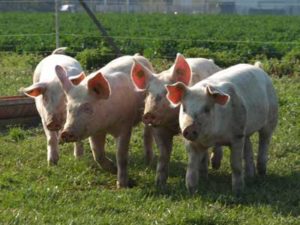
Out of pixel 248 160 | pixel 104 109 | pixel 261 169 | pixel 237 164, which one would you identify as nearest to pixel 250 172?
pixel 248 160

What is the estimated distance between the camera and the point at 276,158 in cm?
879

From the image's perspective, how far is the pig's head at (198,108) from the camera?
662 cm

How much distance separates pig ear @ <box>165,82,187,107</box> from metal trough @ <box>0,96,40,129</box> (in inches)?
158

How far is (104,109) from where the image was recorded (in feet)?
24.1

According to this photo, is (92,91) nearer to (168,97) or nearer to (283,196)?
(168,97)

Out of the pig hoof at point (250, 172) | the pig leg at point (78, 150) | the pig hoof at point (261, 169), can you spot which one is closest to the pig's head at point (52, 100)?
the pig leg at point (78, 150)

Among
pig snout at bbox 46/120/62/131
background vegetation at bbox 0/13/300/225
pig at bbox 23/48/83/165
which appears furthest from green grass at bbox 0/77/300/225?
pig snout at bbox 46/120/62/131

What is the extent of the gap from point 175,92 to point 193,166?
0.73 m

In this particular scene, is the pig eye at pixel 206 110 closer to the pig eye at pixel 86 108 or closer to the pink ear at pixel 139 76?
the pink ear at pixel 139 76

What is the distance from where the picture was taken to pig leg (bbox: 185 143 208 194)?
279 inches

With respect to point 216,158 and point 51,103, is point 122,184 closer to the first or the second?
point 51,103

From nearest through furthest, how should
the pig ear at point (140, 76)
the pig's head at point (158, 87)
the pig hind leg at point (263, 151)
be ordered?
the pig's head at point (158, 87)
the pig ear at point (140, 76)
the pig hind leg at point (263, 151)

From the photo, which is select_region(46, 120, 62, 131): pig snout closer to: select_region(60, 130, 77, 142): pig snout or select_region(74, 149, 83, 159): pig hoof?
select_region(60, 130, 77, 142): pig snout

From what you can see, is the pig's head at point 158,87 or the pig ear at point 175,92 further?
the pig's head at point 158,87
